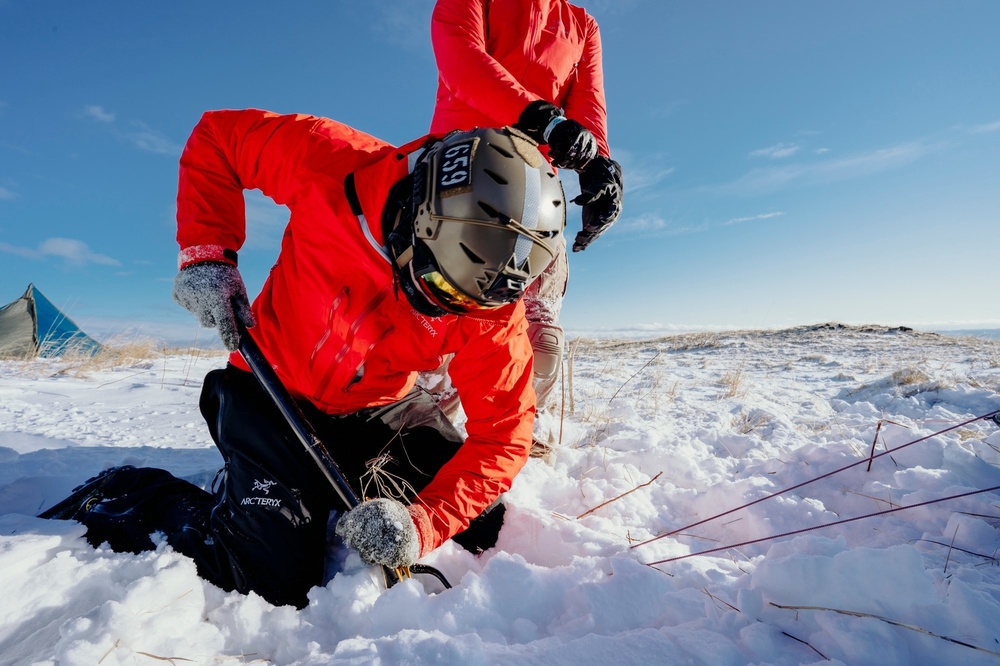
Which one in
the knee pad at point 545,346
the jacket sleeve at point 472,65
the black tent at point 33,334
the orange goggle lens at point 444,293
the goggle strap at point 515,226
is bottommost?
the black tent at point 33,334

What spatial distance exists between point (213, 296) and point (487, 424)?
1.26m

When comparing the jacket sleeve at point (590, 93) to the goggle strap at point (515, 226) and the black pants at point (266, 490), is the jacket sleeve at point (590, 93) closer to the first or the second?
the goggle strap at point (515, 226)

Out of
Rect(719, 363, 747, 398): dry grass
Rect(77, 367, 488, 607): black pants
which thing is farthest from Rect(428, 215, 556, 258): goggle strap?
Rect(719, 363, 747, 398): dry grass

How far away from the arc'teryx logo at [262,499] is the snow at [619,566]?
307 mm

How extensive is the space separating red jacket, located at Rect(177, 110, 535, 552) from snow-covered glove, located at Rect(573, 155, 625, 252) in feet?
2.19

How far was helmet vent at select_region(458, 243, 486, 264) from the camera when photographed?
149 centimetres

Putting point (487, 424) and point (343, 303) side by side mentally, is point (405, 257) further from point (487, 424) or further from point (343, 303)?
point (487, 424)

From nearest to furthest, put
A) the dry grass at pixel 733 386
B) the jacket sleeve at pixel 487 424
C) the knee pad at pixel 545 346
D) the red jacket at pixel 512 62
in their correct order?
the jacket sleeve at pixel 487 424
the red jacket at pixel 512 62
the knee pad at pixel 545 346
the dry grass at pixel 733 386

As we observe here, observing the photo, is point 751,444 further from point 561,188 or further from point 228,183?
point 228,183

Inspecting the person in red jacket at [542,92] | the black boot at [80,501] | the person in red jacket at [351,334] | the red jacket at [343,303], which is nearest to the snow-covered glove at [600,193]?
the person in red jacket at [542,92]

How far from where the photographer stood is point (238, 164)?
2018mm

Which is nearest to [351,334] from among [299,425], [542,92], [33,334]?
[299,425]

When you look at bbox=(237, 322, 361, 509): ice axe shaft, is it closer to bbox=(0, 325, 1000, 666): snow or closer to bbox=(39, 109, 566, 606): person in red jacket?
bbox=(39, 109, 566, 606): person in red jacket

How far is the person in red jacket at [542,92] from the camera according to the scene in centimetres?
210
